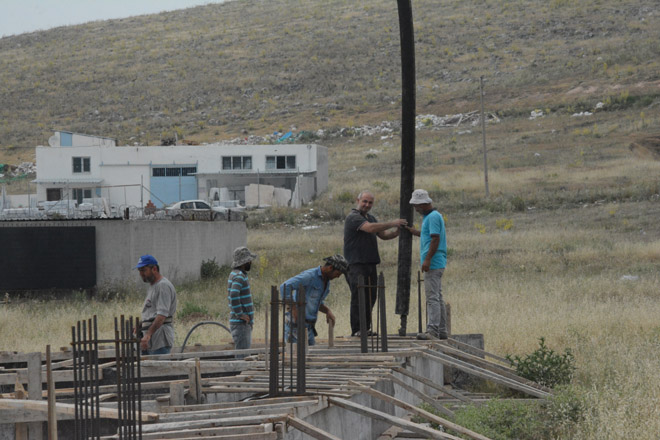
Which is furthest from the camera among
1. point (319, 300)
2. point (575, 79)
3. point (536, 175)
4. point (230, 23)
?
point (230, 23)

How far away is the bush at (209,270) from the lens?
29094mm

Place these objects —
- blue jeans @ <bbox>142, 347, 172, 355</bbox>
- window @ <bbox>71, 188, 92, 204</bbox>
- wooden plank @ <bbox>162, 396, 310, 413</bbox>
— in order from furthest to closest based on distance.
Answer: window @ <bbox>71, 188, 92, 204</bbox> < blue jeans @ <bbox>142, 347, 172, 355</bbox> < wooden plank @ <bbox>162, 396, 310, 413</bbox>

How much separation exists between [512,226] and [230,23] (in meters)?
91.6

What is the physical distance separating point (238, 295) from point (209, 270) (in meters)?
18.6

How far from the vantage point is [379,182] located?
49.4m

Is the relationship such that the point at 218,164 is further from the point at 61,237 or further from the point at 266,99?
the point at 266,99

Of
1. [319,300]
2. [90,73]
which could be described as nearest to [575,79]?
[90,73]

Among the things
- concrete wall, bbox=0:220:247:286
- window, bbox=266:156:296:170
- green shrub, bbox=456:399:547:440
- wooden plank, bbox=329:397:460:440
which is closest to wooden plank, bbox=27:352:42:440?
wooden plank, bbox=329:397:460:440

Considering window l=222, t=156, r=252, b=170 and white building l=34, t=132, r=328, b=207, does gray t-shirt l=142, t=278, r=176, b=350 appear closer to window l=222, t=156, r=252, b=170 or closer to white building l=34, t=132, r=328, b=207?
white building l=34, t=132, r=328, b=207

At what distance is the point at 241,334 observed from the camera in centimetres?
1118

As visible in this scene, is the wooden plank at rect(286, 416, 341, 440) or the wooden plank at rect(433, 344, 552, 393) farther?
the wooden plank at rect(433, 344, 552, 393)

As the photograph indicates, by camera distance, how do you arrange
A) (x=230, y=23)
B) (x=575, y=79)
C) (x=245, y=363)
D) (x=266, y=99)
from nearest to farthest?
(x=245, y=363), (x=575, y=79), (x=266, y=99), (x=230, y=23)

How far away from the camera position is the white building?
52.2 metres

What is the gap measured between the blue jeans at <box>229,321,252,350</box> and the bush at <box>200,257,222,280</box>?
17838mm
